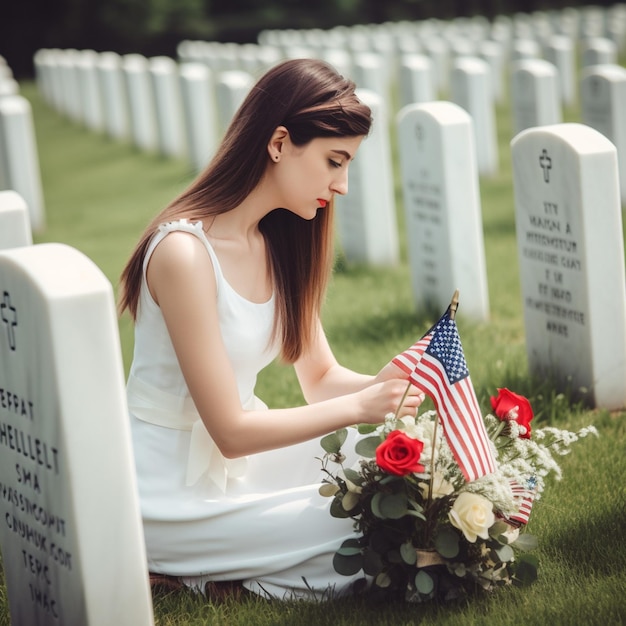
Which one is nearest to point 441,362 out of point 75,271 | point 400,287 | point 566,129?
point 75,271

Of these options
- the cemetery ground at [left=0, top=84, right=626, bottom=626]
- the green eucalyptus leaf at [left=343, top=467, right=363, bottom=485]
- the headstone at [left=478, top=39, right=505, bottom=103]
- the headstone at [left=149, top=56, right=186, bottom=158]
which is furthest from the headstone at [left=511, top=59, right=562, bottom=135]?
the green eucalyptus leaf at [left=343, top=467, right=363, bottom=485]

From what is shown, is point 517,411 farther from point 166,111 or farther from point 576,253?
point 166,111

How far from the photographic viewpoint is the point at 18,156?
10.5 metres

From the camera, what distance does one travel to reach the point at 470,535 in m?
2.75

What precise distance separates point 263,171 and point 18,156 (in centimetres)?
809

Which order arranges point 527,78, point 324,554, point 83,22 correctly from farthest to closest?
1. point 83,22
2. point 527,78
3. point 324,554

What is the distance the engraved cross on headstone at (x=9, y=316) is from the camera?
2559mm

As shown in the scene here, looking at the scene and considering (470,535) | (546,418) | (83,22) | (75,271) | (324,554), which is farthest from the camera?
(83,22)

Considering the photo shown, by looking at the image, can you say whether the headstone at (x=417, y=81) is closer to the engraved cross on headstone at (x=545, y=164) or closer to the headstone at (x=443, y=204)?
the headstone at (x=443, y=204)

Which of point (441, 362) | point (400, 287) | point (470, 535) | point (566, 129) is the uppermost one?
point (566, 129)

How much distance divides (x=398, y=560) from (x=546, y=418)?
189 centimetres

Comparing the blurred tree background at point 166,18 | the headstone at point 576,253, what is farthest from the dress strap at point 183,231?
the blurred tree background at point 166,18

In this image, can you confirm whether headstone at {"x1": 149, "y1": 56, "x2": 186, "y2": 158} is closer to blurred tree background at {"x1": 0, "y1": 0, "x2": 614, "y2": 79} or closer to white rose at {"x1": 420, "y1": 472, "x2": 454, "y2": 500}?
white rose at {"x1": 420, "y1": 472, "x2": 454, "y2": 500}

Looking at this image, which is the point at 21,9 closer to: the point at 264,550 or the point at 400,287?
the point at 400,287
